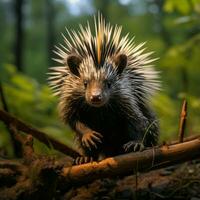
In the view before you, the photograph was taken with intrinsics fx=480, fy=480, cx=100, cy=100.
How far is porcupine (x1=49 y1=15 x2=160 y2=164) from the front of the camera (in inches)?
183

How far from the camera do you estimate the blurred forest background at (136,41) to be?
7.66 metres

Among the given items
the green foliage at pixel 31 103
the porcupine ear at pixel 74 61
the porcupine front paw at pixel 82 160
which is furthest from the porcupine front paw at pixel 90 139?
the green foliage at pixel 31 103

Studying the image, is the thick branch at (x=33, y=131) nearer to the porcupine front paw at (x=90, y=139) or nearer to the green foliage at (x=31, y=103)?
the porcupine front paw at (x=90, y=139)

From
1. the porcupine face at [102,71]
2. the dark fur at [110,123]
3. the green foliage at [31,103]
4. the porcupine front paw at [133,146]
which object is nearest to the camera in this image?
the porcupine front paw at [133,146]

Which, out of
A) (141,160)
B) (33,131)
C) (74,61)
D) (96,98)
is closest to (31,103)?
(74,61)

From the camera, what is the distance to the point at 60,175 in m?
4.10

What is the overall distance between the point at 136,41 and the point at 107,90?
926cm

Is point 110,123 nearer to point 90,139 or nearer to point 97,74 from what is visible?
point 90,139

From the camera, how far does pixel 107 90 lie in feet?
15.2

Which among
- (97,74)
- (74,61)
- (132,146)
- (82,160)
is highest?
(74,61)

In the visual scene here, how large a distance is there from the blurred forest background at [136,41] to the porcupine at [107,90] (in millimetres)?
1071

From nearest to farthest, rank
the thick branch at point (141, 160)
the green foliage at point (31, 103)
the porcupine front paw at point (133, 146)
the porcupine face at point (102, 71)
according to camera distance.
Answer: the thick branch at point (141, 160), the porcupine front paw at point (133, 146), the porcupine face at point (102, 71), the green foliage at point (31, 103)

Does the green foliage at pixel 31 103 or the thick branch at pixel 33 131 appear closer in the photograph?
the thick branch at pixel 33 131

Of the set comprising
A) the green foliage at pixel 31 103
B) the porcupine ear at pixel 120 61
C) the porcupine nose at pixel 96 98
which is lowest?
the green foliage at pixel 31 103
